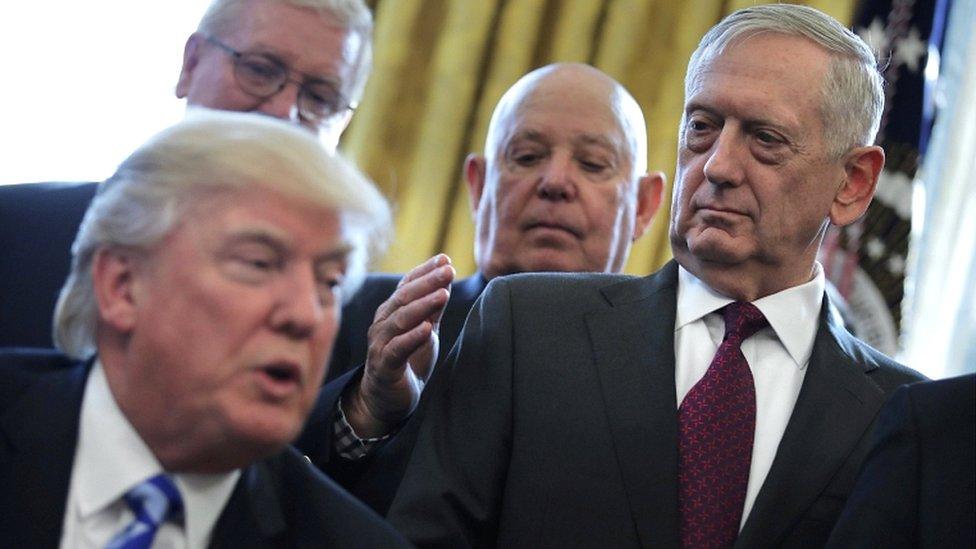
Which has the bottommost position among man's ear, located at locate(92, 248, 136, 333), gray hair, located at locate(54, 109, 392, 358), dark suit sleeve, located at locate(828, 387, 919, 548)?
dark suit sleeve, located at locate(828, 387, 919, 548)

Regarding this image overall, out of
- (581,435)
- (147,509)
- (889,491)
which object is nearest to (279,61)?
(581,435)

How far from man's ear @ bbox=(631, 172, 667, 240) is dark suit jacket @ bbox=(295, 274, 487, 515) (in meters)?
0.55

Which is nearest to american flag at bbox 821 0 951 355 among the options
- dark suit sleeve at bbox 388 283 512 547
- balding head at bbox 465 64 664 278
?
balding head at bbox 465 64 664 278

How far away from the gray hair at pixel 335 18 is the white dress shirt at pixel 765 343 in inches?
34.6

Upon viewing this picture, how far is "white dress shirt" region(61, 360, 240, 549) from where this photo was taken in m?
1.83

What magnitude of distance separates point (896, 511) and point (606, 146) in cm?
137

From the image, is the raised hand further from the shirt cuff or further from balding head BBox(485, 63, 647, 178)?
balding head BBox(485, 63, 647, 178)

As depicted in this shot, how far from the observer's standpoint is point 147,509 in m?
1.83

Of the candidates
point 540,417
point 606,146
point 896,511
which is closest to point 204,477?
point 540,417

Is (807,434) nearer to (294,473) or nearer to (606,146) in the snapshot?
(294,473)

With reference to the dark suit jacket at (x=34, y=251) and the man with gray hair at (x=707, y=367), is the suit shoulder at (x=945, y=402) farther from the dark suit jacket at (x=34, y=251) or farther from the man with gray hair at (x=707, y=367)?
the dark suit jacket at (x=34, y=251)

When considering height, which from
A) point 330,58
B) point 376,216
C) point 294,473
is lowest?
point 294,473

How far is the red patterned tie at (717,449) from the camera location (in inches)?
91.1

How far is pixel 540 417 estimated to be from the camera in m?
2.38
